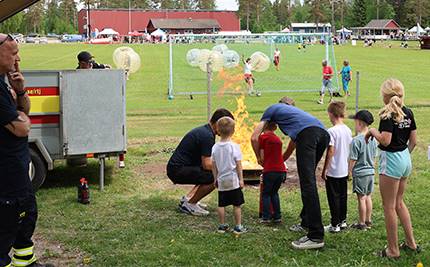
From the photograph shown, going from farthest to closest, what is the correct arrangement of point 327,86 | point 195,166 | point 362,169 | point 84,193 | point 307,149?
point 327,86 → point 84,193 → point 195,166 → point 362,169 → point 307,149

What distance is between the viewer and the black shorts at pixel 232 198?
6758 millimetres

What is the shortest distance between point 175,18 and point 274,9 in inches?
1521

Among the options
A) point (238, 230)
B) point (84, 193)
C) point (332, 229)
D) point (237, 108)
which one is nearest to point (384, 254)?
point (332, 229)

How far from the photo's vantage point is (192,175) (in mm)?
7648

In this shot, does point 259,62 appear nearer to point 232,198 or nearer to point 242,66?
point 242,66

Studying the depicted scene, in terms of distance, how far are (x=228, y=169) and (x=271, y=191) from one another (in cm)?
77

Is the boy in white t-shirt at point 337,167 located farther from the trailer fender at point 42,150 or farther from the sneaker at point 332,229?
the trailer fender at point 42,150

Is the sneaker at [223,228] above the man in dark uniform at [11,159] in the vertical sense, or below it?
below

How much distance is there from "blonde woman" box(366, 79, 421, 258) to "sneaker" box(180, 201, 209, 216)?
104 inches

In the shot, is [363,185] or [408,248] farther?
[363,185]

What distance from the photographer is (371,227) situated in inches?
275

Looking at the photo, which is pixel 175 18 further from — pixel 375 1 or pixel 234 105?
pixel 234 105

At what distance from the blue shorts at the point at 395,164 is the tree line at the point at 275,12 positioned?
409 ft

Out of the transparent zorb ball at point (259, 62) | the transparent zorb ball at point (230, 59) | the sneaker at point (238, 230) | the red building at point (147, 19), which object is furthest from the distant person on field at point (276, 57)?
the red building at point (147, 19)
